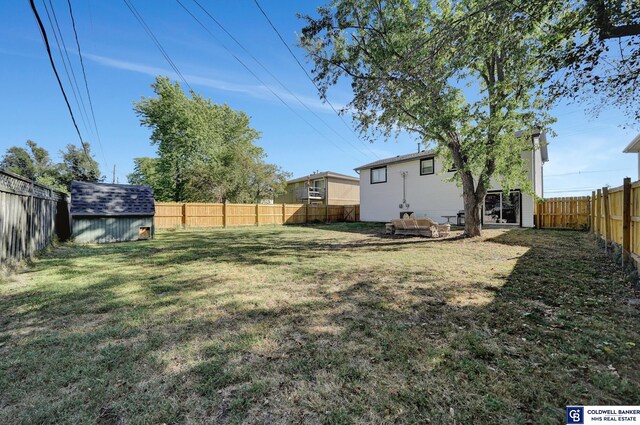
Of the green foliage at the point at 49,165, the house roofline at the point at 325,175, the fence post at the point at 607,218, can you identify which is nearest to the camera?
the fence post at the point at 607,218

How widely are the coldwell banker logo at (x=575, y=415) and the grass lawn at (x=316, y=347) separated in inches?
2.0

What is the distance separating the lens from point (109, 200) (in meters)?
10.8

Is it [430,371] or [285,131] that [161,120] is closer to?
[285,131]

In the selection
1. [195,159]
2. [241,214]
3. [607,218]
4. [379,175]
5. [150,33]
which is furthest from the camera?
[195,159]

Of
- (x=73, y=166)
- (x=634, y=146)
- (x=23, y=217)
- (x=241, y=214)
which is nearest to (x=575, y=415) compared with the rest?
(x=23, y=217)

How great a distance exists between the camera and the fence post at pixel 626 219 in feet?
15.4

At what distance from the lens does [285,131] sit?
21.6m

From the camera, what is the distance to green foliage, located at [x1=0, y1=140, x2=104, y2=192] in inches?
1345

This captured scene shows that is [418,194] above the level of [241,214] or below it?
above

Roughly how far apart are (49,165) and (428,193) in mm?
48892

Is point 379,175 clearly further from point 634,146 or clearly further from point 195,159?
point 195,159

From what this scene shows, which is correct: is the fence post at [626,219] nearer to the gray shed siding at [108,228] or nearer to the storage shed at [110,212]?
the storage shed at [110,212]

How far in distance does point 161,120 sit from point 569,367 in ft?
99.3

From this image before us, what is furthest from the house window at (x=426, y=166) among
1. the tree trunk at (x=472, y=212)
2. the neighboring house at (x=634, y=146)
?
the neighboring house at (x=634, y=146)
